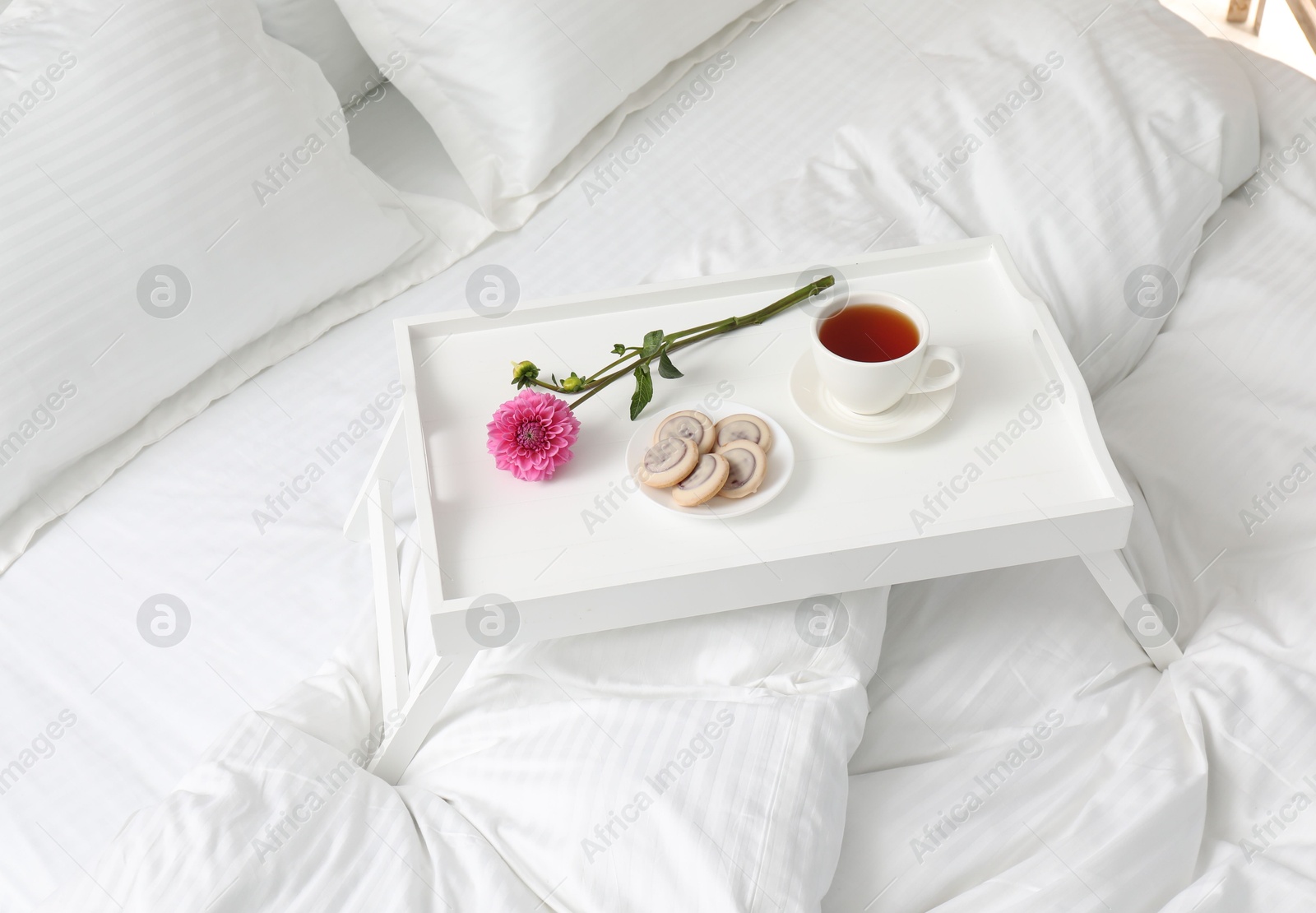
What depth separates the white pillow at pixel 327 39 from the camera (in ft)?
4.21

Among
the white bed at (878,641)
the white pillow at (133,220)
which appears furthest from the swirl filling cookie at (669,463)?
the white pillow at (133,220)

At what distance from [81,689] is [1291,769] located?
3.46 ft

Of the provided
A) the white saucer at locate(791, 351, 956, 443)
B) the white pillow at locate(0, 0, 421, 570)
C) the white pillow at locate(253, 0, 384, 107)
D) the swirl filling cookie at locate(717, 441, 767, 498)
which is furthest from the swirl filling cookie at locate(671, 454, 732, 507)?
the white pillow at locate(253, 0, 384, 107)

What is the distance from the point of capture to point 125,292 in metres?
1.05

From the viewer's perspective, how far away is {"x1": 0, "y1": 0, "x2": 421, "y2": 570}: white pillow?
1013 mm

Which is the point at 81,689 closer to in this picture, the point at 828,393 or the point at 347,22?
the point at 828,393

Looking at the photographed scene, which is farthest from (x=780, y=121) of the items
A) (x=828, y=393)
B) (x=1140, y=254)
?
(x=828, y=393)

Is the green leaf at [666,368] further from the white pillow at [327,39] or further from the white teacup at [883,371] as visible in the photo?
the white pillow at [327,39]

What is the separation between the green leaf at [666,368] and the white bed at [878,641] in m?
0.27

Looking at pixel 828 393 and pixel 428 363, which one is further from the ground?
pixel 428 363

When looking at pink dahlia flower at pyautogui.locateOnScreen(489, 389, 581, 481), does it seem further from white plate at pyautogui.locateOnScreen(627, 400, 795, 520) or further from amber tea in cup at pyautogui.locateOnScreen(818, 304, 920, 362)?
amber tea in cup at pyautogui.locateOnScreen(818, 304, 920, 362)

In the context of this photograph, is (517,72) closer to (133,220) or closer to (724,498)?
(133,220)

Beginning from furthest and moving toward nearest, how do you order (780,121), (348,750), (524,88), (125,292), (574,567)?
(780,121), (524,88), (125,292), (348,750), (574,567)

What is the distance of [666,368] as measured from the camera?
0.89 meters
